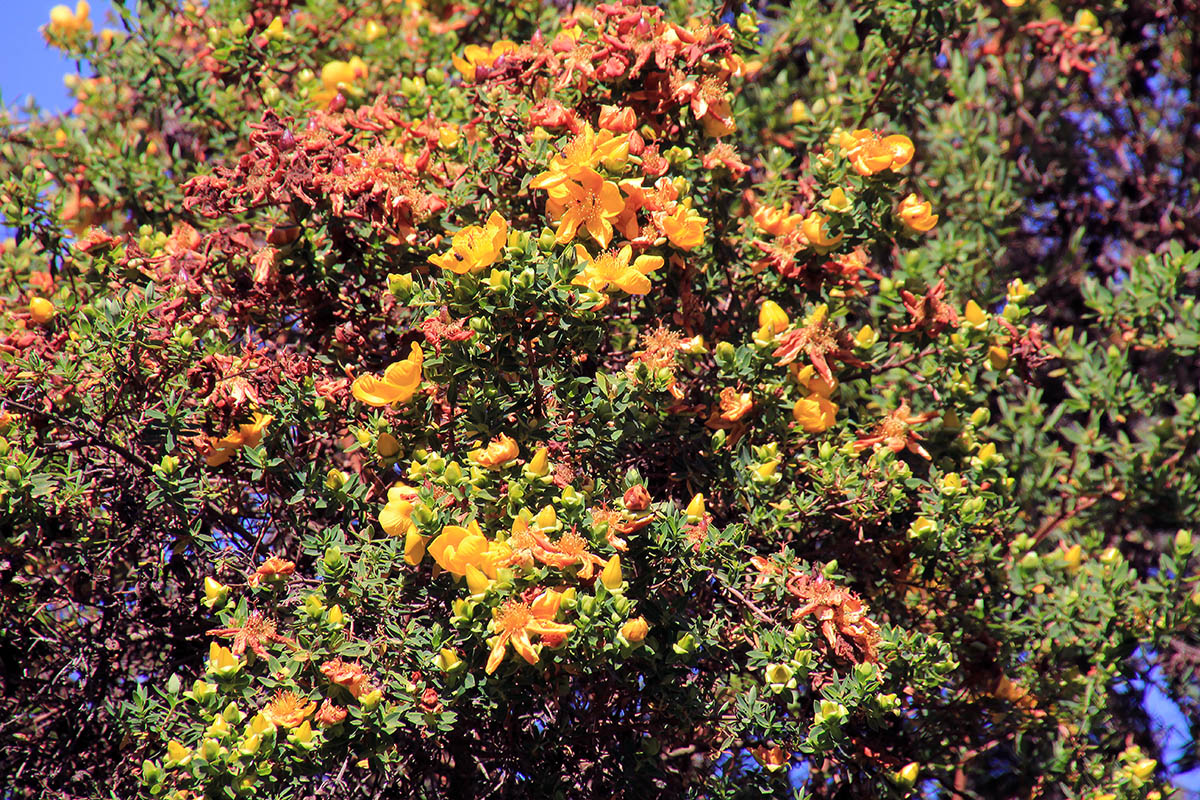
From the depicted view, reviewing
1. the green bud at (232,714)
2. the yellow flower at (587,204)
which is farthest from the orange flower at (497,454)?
the green bud at (232,714)

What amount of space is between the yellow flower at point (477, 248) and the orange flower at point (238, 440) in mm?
647

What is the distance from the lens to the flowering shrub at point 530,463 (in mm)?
2406

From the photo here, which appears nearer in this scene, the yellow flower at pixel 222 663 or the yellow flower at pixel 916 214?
the yellow flower at pixel 222 663

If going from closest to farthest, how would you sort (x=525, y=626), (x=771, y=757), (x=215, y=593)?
(x=525, y=626), (x=215, y=593), (x=771, y=757)

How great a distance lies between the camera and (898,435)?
288 cm

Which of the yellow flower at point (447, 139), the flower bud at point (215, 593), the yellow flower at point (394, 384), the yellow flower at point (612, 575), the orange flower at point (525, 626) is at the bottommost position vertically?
the flower bud at point (215, 593)

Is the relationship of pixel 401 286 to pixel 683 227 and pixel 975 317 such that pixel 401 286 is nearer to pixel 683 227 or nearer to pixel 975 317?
pixel 683 227

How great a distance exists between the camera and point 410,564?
8.06 ft

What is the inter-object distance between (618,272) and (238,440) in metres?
1.03

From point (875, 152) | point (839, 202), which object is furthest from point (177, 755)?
point (875, 152)

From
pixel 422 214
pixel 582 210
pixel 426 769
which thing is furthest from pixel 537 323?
pixel 426 769

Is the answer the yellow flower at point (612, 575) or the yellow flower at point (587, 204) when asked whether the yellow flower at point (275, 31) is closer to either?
the yellow flower at point (587, 204)

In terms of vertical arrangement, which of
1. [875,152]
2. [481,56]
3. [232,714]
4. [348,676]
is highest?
[481,56]

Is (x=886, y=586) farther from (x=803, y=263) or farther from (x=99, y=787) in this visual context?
(x=99, y=787)
